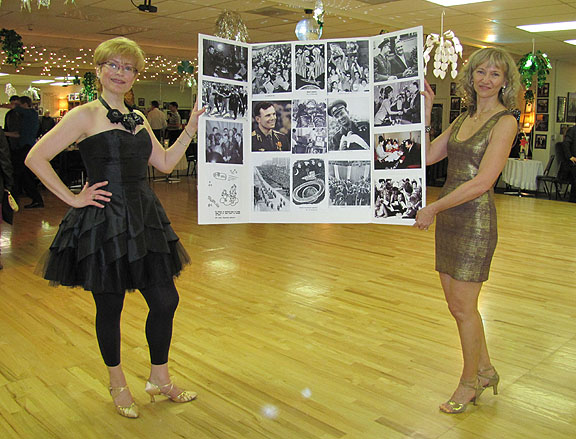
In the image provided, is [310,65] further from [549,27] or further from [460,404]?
[549,27]

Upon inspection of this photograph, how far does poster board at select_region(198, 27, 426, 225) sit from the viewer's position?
2953 millimetres

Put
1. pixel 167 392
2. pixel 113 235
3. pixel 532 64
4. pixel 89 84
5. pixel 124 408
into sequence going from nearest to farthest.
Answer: pixel 113 235 → pixel 124 408 → pixel 167 392 → pixel 532 64 → pixel 89 84

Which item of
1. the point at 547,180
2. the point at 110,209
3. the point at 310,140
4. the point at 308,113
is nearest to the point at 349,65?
the point at 308,113

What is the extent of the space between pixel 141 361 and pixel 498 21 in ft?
26.6

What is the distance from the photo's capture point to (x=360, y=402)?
9.38 feet

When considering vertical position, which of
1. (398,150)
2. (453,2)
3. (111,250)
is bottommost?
(111,250)

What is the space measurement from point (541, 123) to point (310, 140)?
13.2 m

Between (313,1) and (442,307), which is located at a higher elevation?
(313,1)

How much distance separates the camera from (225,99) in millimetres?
2988

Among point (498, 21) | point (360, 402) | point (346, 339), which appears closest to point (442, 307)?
point (346, 339)

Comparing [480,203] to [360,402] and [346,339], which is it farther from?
[346,339]

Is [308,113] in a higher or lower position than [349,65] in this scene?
lower

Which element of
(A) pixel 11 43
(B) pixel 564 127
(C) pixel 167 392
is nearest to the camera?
(C) pixel 167 392

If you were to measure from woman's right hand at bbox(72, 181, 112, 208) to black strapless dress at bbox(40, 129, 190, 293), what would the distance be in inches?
1.3
